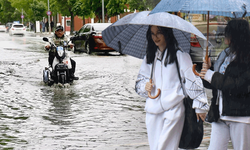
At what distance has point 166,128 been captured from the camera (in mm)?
3561

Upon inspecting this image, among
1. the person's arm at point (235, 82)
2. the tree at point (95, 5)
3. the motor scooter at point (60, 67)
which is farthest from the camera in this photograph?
the tree at point (95, 5)

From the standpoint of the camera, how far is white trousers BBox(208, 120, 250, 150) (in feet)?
11.4

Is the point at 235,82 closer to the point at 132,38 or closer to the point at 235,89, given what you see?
the point at 235,89

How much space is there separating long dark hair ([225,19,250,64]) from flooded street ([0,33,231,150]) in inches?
87.2

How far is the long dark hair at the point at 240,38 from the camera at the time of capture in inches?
135

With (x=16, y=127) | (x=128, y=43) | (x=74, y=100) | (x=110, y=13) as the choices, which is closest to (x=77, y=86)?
(x=74, y=100)

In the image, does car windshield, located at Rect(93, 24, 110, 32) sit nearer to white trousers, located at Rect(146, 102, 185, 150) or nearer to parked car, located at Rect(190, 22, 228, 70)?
parked car, located at Rect(190, 22, 228, 70)

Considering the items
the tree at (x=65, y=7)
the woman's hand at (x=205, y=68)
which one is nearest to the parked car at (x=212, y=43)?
the woman's hand at (x=205, y=68)

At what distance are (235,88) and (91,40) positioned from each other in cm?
1821

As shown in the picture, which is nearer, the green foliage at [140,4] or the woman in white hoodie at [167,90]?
the woman in white hoodie at [167,90]

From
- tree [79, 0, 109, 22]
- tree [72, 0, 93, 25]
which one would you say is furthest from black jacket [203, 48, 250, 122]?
tree [72, 0, 93, 25]

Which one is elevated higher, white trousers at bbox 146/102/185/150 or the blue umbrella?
the blue umbrella

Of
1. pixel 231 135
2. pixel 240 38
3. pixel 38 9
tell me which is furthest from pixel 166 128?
pixel 38 9

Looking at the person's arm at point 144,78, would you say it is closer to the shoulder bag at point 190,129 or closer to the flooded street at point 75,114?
the shoulder bag at point 190,129
